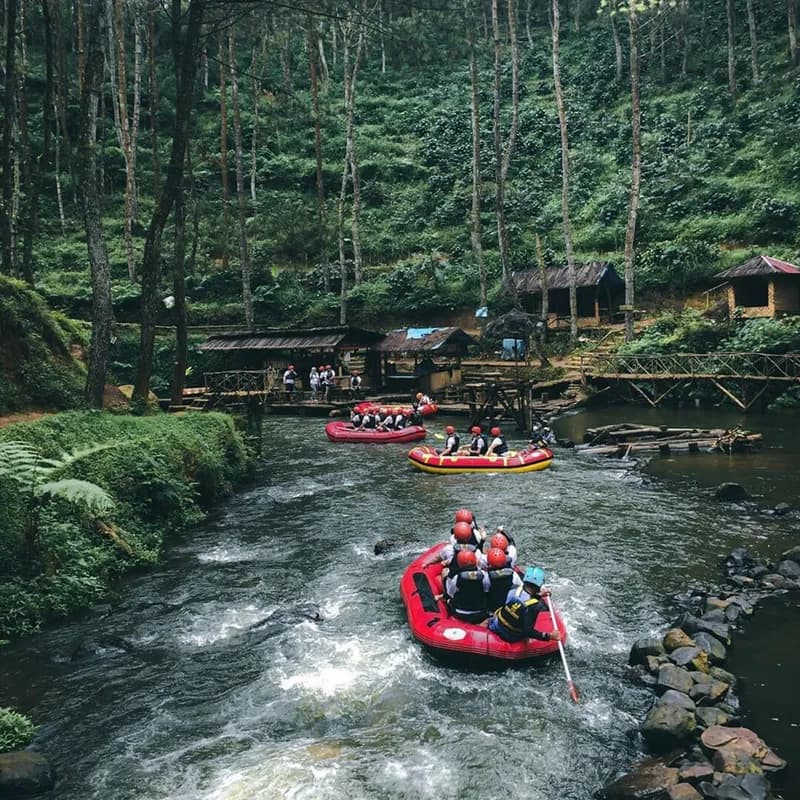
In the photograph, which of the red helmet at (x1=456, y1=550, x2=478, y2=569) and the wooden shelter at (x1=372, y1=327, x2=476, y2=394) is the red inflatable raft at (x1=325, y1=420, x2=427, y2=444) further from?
the red helmet at (x1=456, y1=550, x2=478, y2=569)

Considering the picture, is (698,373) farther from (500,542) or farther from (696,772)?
(696,772)

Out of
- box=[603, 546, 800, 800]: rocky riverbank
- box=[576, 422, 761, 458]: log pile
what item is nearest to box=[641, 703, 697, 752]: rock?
box=[603, 546, 800, 800]: rocky riverbank

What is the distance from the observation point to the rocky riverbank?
22.0 ft

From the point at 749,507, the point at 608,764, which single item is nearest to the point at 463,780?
the point at 608,764

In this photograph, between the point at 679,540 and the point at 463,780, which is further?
the point at 679,540

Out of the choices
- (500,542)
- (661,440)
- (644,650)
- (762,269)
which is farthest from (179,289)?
(762,269)

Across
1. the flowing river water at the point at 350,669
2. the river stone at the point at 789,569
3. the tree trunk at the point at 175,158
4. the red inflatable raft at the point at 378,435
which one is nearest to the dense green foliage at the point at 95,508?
the flowing river water at the point at 350,669

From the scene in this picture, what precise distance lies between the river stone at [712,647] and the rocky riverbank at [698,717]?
0.04ft

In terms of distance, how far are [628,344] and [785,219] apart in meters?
14.4

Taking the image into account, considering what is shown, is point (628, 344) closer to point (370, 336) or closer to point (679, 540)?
point (370, 336)

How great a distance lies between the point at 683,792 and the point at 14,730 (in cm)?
733

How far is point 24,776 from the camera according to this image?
7.05 meters

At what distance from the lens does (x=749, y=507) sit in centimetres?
1597

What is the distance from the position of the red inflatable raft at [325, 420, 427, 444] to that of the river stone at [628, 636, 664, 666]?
1728cm
